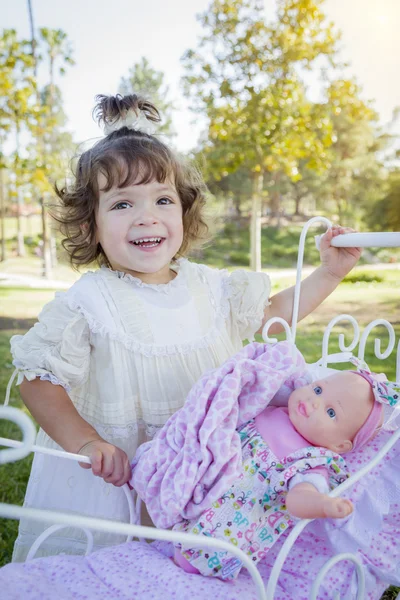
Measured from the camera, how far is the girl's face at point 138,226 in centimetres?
146

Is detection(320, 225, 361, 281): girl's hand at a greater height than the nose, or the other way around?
the nose

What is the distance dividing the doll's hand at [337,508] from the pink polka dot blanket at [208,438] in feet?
0.64

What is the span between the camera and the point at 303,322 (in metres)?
6.77

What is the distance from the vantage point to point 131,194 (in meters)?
1.47

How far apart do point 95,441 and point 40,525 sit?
1.25 ft

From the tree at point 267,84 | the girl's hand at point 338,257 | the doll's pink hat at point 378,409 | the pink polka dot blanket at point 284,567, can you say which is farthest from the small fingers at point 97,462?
the tree at point 267,84

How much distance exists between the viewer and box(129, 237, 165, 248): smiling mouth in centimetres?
147

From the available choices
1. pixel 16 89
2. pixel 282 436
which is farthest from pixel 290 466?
pixel 16 89

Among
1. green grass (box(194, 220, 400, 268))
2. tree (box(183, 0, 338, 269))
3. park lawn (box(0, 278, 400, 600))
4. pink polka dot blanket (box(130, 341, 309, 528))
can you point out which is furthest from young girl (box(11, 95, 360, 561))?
green grass (box(194, 220, 400, 268))

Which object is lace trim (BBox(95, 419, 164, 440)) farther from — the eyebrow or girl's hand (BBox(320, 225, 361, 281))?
girl's hand (BBox(320, 225, 361, 281))

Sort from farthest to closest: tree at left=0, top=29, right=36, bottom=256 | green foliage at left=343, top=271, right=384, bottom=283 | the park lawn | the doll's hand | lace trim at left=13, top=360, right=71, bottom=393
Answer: green foliage at left=343, top=271, right=384, bottom=283, tree at left=0, top=29, right=36, bottom=256, the park lawn, lace trim at left=13, top=360, right=71, bottom=393, the doll's hand

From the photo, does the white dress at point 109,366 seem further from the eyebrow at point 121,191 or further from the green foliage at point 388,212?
the green foliage at point 388,212

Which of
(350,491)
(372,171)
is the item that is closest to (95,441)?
(350,491)

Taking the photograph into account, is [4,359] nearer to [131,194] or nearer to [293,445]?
[131,194]
